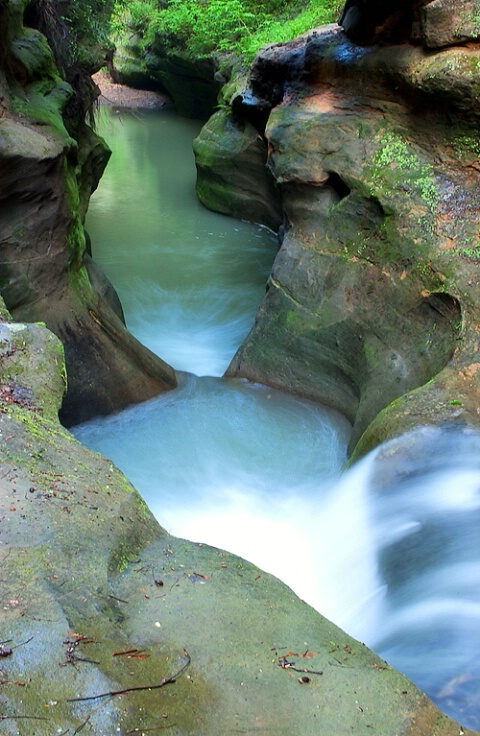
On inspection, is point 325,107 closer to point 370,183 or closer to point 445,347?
point 370,183

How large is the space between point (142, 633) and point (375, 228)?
5.34 meters

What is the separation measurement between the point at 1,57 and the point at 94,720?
6418 millimetres

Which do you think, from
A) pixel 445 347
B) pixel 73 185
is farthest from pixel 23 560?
pixel 73 185

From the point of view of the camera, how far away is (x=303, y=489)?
578 centimetres

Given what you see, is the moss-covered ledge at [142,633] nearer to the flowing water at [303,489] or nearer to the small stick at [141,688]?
the small stick at [141,688]

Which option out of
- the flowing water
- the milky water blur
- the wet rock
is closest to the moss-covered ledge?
the flowing water

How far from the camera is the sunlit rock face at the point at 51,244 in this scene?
6105mm

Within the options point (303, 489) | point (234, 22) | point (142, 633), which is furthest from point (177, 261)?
point (234, 22)

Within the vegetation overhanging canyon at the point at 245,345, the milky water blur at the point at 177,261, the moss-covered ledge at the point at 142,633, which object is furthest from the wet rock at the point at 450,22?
the moss-covered ledge at the point at 142,633

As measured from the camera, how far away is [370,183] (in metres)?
6.83

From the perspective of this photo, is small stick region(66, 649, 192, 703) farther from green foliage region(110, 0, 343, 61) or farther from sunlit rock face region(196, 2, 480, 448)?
green foliage region(110, 0, 343, 61)

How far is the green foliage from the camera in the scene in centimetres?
1489

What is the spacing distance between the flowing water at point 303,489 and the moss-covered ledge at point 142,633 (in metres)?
0.67

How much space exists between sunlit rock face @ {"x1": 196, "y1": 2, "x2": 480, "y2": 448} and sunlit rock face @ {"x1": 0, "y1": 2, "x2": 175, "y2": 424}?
5.03 ft
